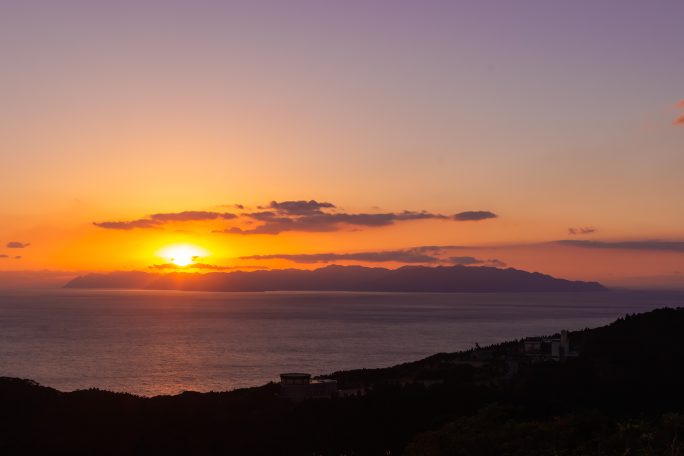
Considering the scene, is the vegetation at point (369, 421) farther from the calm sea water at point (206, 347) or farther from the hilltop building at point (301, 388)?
the calm sea water at point (206, 347)

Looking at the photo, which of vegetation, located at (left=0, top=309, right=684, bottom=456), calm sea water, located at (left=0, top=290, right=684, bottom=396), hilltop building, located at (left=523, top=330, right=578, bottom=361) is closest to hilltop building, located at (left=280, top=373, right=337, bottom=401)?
vegetation, located at (left=0, top=309, right=684, bottom=456)

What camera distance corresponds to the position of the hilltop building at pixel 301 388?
137ft

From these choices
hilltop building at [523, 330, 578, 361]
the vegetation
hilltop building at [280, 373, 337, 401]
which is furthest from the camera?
hilltop building at [523, 330, 578, 361]

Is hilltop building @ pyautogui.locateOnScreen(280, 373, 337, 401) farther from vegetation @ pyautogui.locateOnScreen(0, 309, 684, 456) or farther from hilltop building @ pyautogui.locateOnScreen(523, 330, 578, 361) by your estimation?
hilltop building @ pyautogui.locateOnScreen(523, 330, 578, 361)

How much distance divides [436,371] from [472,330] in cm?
11758

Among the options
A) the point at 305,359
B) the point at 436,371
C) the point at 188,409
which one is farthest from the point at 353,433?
the point at 305,359

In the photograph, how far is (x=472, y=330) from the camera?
556ft

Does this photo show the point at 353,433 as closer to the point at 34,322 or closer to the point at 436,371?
the point at 436,371

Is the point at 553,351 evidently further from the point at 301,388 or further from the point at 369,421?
the point at 369,421

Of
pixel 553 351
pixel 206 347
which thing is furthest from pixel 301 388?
pixel 206 347

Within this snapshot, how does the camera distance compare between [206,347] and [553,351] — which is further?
[206,347]

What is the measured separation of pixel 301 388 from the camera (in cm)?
4228

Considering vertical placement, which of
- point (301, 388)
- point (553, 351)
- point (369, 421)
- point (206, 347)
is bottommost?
point (206, 347)

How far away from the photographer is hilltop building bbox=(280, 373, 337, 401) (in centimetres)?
4184
